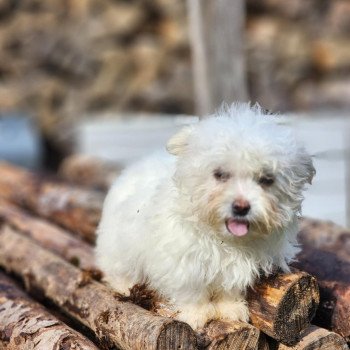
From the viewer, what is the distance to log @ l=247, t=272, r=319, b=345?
3.28m

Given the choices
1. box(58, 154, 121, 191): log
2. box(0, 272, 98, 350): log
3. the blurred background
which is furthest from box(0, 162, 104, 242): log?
the blurred background

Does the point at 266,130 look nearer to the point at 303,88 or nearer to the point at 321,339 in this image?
the point at 321,339

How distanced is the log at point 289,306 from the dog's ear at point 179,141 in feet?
2.36

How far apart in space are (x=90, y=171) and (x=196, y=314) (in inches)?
181

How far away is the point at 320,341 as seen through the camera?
3.27 m

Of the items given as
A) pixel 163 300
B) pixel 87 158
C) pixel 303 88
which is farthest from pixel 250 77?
pixel 163 300

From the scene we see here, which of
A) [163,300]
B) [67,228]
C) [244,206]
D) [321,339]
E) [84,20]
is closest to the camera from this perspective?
[244,206]

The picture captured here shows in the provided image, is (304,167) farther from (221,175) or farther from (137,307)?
(137,307)

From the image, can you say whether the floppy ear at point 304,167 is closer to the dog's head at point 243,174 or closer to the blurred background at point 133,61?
the dog's head at point 243,174

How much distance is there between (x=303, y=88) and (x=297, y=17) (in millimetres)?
954

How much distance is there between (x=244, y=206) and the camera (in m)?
3.04

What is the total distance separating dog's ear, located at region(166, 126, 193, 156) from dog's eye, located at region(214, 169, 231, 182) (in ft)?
0.89

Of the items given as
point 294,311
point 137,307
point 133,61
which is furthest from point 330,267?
point 133,61

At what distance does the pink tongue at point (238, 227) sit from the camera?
3109 mm
